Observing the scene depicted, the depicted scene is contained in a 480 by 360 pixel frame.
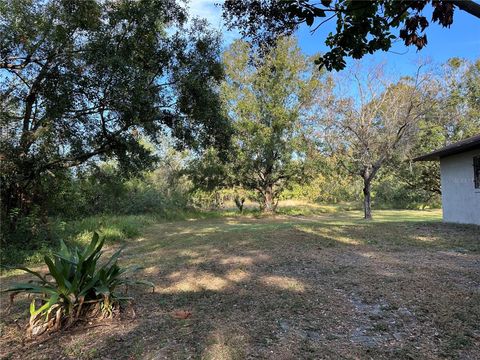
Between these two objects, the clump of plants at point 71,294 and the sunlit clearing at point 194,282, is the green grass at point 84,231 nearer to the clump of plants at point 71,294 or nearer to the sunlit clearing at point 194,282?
the sunlit clearing at point 194,282

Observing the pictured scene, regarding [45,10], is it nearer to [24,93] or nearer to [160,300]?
[24,93]

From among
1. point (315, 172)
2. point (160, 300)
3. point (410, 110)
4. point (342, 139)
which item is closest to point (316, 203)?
point (315, 172)

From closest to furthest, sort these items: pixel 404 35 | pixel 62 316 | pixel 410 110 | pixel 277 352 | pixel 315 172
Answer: pixel 277 352 < pixel 404 35 < pixel 62 316 < pixel 410 110 < pixel 315 172

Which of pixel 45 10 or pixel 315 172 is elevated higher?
pixel 45 10

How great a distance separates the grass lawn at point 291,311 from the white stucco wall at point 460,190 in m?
5.80

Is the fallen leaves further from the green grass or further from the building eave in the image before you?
the building eave

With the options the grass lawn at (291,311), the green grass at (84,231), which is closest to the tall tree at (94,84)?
the green grass at (84,231)

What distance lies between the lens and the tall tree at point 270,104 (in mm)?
22344

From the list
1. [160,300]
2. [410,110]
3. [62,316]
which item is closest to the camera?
[62,316]

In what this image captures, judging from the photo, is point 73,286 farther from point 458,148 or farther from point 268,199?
point 268,199

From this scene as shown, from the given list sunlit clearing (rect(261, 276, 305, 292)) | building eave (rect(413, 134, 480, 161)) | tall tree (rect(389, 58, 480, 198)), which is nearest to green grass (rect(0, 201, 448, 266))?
building eave (rect(413, 134, 480, 161))

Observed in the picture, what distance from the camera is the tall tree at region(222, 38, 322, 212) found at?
22.3m

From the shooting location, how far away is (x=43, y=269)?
7.86 m

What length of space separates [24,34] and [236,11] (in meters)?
6.31
